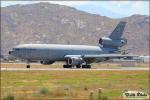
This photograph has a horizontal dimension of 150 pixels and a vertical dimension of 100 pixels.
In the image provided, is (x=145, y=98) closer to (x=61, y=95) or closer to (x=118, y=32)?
(x=61, y=95)

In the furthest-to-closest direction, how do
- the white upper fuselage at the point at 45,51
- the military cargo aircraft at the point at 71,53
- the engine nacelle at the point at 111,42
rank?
the engine nacelle at the point at 111,42 < the military cargo aircraft at the point at 71,53 < the white upper fuselage at the point at 45,51

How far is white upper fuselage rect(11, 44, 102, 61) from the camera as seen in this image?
83.1 meters

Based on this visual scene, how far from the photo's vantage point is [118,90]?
3759cm

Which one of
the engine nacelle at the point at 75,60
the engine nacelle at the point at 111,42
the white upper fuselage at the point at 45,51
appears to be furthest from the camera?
the engine nacelle at the point at 111,42

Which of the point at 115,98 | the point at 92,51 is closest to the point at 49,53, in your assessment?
the point at 92,51

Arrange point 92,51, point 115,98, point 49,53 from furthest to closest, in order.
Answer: point 92,51 < point 49,53 < point 115,98

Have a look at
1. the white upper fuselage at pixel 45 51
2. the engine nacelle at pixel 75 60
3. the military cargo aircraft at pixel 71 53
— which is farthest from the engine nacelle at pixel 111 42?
the engine nacelle at pixel 75 60

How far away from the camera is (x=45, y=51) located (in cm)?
8438

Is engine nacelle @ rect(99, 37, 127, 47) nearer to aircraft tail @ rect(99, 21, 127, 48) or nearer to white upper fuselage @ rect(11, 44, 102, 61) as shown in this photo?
aircraft tail @ rect(99, 21, 127, 48)

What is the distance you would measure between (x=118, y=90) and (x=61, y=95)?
251 inches

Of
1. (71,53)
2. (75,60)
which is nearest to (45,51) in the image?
(75,60)

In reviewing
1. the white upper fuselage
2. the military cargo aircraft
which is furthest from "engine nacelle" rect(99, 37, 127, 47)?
the white upper fuselage

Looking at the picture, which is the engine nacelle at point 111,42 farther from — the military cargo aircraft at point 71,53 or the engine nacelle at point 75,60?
the engine nacelle at point 75,60

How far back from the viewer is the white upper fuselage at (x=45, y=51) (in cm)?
8306
